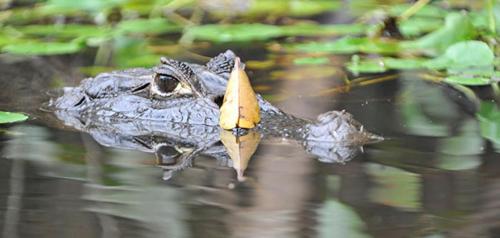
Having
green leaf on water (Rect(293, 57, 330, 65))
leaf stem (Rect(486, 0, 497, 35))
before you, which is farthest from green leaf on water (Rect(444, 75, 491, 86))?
green leaf on water (Rect(293, 57, 330, 65))

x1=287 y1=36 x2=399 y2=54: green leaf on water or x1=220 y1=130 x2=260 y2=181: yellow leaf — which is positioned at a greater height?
x1=287 y1=36 x2=399 y2=54: green leaf on water

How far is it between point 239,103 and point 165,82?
1.67ft

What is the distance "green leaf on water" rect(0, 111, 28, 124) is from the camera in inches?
168

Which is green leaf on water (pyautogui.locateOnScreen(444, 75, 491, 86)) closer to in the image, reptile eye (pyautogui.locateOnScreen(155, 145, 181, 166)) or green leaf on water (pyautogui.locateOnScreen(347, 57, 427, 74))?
green leaf on water (pyautogui.locateOnScreen(347, 57, 427, 74))

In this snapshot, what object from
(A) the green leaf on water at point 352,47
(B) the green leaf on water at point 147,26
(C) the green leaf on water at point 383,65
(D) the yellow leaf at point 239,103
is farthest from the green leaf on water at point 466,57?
(B) the green leaf on water at point 147,26

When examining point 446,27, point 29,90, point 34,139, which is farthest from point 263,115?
point 446,27

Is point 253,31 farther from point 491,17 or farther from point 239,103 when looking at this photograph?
point 239,103

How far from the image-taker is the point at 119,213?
285 cm

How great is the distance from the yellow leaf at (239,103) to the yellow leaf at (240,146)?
41 mm

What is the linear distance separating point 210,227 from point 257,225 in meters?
0.12

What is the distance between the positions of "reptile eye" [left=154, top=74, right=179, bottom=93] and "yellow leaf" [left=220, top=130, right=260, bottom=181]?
1.27 feet

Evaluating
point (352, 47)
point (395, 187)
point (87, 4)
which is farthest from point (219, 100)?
point (87, 4)

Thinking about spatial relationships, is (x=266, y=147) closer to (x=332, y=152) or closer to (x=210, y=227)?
(x=332, y=152)

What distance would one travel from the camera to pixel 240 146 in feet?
12.5
